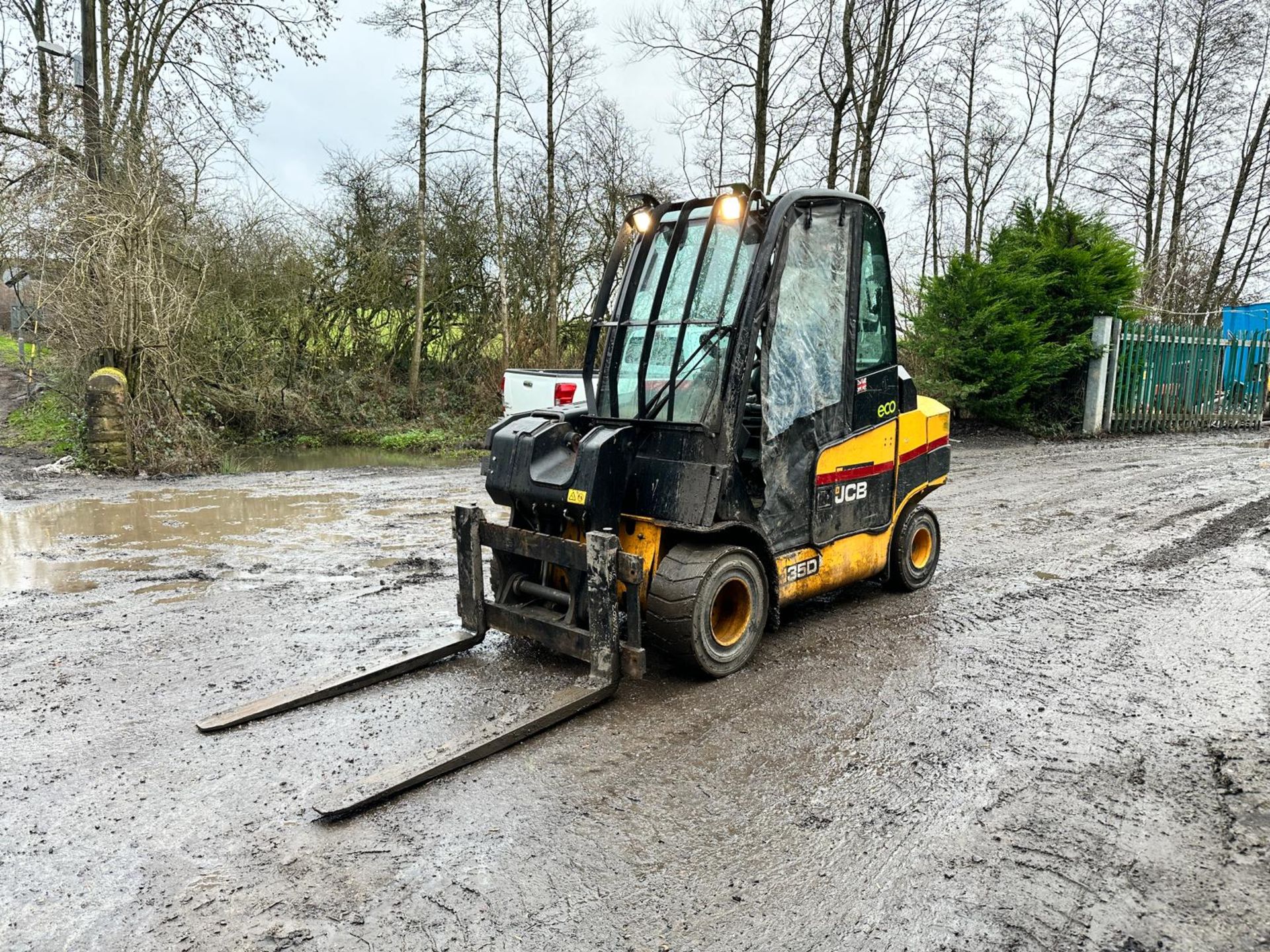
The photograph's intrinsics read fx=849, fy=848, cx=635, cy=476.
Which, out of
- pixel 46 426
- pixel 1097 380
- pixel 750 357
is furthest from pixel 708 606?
pixel 46 426

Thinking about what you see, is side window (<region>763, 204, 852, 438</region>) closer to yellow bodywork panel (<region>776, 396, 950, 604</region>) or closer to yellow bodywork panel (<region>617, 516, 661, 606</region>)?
yellow bodywork panel (<region>776, 396, 950, 604</region>)

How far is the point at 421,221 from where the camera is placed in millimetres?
19797

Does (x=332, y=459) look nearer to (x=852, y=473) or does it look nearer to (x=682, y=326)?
(x=852, y=473)

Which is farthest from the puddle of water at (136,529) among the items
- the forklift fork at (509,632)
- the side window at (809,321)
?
the side window at (809,321)

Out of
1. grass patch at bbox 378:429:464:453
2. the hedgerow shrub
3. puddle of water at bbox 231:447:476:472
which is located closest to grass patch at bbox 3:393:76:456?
puddle of water at bbox 231:447:476:472

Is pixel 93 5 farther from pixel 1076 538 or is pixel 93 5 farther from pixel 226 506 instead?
pixel 1076 538

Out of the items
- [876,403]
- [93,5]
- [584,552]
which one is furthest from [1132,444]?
[93,5]

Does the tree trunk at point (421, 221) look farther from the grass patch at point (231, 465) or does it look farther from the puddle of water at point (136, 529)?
the puddle of water at point (136, 529)

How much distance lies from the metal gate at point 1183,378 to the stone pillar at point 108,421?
54.8 ft

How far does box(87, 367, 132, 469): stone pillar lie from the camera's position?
11273mm

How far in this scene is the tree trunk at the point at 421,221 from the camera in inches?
753

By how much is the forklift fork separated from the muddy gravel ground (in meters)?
0.08

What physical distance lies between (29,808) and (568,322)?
19.6 meters

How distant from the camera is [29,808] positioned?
333 centimetres
